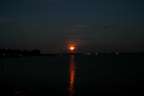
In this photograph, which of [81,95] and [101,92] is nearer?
[81,95]

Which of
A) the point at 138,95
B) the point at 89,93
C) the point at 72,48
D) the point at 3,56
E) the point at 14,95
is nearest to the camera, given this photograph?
the point at 14,95

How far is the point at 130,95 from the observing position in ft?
88.6

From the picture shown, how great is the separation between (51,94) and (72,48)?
15.0 m

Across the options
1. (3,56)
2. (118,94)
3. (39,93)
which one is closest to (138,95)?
(118,94)

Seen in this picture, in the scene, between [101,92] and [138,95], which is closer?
[138,95]

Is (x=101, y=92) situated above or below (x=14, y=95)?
below

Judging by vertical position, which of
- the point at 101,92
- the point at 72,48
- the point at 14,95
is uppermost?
the point at 72,48

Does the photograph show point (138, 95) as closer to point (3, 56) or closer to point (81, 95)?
point (81, 95)

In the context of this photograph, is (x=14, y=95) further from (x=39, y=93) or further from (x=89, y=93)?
(x=89, y=93)

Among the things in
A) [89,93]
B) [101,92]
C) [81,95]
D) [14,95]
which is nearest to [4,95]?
[14,95]

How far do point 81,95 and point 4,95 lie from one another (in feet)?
41.5

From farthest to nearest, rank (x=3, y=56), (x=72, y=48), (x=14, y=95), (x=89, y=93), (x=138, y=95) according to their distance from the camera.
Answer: (x=3, y=56)
(x=72, y=48)
(x=89, y=93)
(x=138, y=95)
(x=14, y=95)

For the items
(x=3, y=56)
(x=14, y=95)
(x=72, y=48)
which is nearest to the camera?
(x=14, y=95)

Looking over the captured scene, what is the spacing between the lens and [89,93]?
93.0ft
